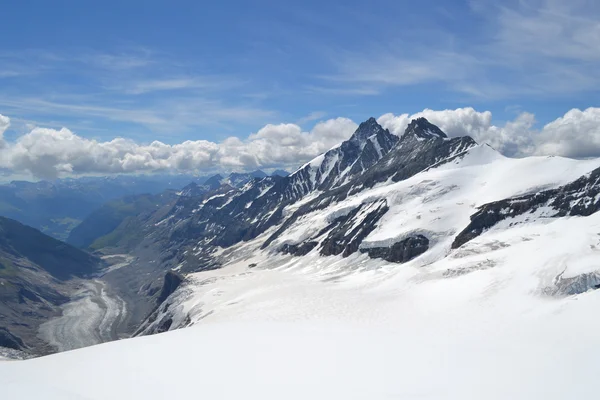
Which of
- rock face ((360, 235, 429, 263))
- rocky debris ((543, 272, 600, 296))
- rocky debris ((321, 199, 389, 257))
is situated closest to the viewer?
rocky debris ((543, 272, 600, 296))

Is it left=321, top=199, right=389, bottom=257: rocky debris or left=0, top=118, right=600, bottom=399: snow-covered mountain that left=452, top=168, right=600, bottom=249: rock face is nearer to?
left=0, top=118, right=600, bottom=399: snow-covered mountain

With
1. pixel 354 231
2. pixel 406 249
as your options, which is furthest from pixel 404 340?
pixel 354 231

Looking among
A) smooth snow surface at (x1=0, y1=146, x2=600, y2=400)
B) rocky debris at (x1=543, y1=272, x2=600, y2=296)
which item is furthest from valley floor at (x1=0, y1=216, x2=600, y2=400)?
rocky debris at (x1=543, y1=272, x2=600, y2=296)

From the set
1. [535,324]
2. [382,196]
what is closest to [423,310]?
[535,324]

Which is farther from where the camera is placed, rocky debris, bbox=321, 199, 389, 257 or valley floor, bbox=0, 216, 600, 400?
rocky debris, bbox=321, 199, 389, 257

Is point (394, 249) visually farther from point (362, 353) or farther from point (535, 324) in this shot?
point (362, 353)
